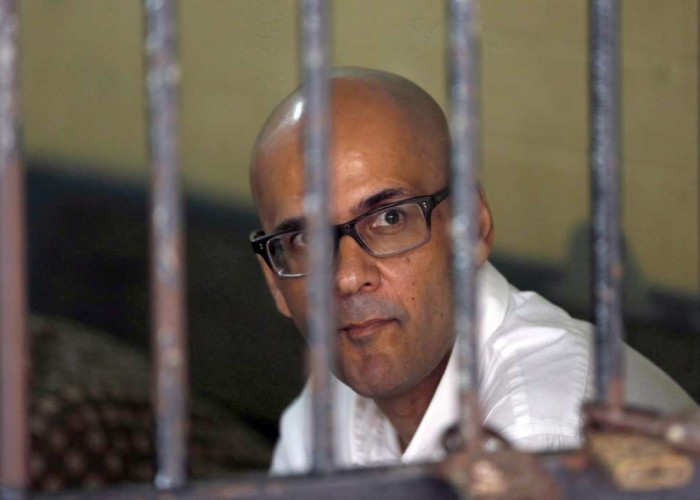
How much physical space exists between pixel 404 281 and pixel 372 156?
0.20 metres

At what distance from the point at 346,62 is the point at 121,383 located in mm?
1023

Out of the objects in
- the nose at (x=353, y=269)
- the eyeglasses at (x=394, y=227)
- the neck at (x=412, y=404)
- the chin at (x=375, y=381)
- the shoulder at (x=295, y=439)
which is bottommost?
the shoulder at (x=295, y=439)

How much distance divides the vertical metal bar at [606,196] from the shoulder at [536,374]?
0.66m

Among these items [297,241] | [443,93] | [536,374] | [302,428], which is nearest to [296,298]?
[297,241]

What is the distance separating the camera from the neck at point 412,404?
1.96 meters

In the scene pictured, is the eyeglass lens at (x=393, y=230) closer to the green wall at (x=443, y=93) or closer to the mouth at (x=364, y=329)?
the mouth at (x=364, y=329)

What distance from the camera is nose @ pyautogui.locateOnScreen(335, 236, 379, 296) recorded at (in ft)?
5.97

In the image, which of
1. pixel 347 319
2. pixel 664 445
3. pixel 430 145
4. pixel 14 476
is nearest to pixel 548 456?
pixel 664 445

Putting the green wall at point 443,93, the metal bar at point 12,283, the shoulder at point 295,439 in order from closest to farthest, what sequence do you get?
the metal bar at point 12,283 < the shoulder at point 295,439 < the green wall at point 443,93

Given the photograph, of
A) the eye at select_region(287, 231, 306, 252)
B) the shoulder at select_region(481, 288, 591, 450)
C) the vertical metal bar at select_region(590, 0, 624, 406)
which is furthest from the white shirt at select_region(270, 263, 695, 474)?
the vertical metal bar at select_region(590, 0, 624, 406)

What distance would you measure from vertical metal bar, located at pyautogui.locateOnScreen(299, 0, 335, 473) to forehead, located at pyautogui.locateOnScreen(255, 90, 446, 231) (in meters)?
1.02

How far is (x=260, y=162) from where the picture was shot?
2088 mm

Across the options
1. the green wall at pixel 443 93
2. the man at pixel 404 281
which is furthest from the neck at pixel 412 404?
the green wall at pixel 443 93

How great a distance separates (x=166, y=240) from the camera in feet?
2.71
